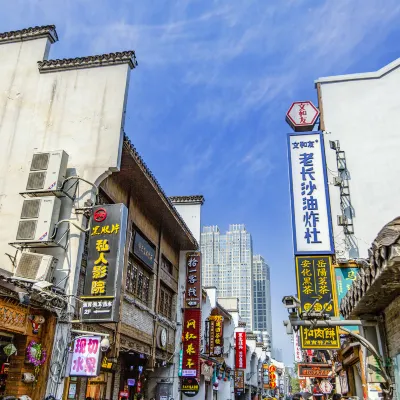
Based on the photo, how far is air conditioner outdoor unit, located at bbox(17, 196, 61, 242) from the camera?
40.2 ft

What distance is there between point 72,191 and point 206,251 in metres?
139

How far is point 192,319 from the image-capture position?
74.6 ft

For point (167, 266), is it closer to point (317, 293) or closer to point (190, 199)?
point (190, 199)

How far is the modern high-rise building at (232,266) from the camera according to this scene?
469 ft

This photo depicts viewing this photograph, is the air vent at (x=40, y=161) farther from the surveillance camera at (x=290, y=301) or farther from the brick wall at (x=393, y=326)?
the brick wall at (x=393, y=326)

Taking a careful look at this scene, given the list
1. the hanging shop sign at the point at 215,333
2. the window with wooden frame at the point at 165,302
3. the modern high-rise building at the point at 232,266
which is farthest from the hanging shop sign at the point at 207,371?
the modern high-rise building at the point at 232,266

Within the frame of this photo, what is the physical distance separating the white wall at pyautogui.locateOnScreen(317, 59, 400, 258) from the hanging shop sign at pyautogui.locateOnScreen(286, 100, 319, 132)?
4.76 metres

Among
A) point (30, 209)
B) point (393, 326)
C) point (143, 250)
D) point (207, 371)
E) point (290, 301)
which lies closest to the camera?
point (393, 326)

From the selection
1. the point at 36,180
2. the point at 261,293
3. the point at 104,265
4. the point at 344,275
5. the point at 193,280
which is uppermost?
the point at 261,293

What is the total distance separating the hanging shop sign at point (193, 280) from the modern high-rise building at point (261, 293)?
463ft

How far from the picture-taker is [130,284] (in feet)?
55.4

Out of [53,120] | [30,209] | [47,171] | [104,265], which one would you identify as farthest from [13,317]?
[53,120]

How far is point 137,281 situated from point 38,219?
6.40m

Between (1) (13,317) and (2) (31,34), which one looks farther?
(2) (31,34)
